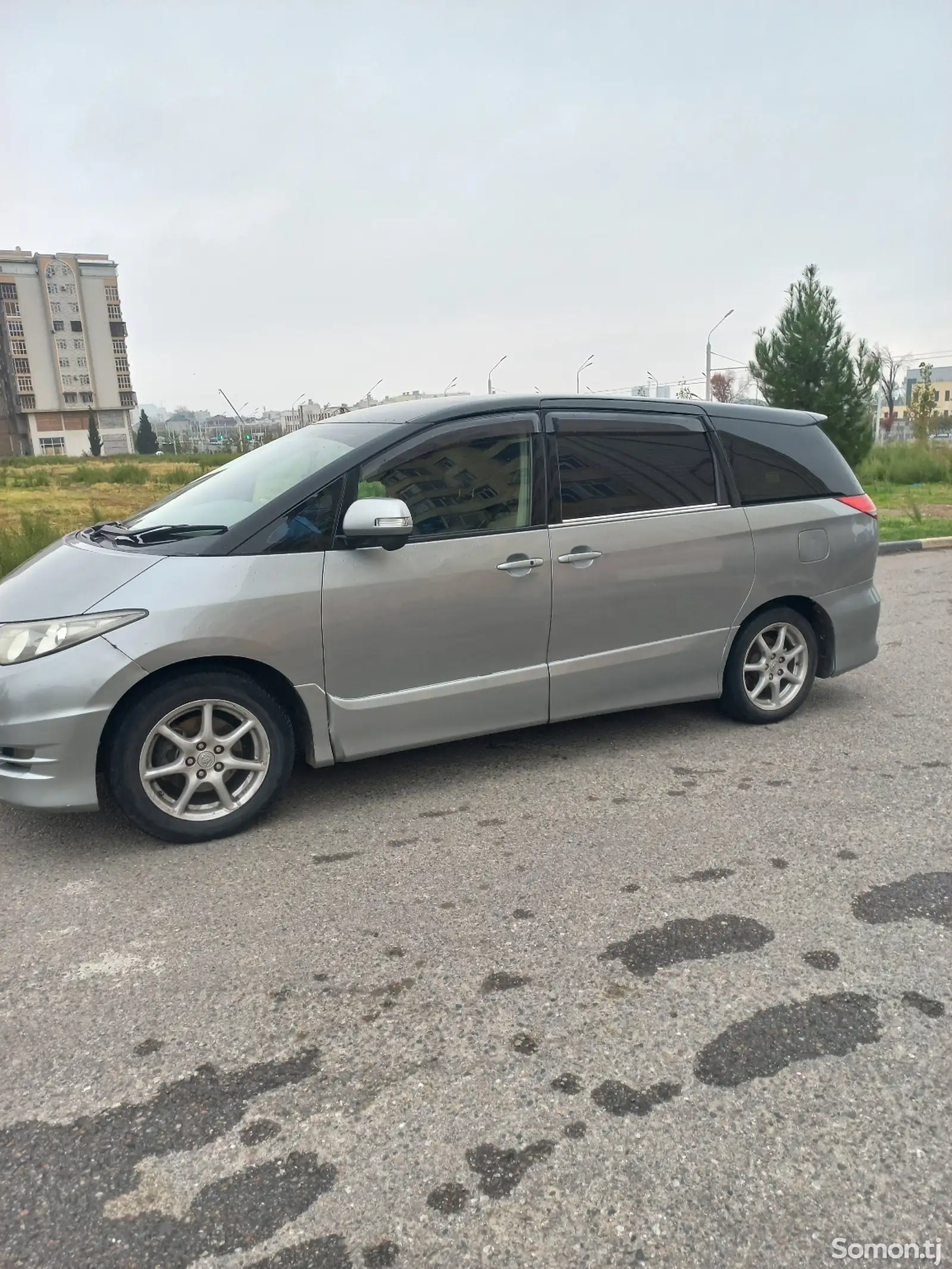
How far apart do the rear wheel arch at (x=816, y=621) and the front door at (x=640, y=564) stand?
0.16 m

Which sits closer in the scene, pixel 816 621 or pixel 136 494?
pixel 816 621

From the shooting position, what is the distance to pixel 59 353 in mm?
111375

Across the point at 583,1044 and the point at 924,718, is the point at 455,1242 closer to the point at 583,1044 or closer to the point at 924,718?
the point at 583,1044

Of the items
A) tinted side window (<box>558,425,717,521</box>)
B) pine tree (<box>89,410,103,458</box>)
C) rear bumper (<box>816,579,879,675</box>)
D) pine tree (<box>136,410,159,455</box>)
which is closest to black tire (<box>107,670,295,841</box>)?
tinted side window (<box>558,425,717,521</box>)

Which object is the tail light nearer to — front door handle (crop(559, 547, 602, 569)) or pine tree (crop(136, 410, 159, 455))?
front door handle (crop(559, 547, 602, 569))

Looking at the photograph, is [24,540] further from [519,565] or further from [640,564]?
[640,564]

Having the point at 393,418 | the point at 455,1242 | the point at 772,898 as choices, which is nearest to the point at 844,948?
the point at 772,898

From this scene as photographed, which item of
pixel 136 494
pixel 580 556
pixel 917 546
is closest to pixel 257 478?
pixel 580 556

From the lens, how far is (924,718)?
5.28m

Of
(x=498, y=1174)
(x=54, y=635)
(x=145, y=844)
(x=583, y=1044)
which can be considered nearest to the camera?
(x=498, y=1174)

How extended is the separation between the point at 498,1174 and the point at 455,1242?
0.66 ft

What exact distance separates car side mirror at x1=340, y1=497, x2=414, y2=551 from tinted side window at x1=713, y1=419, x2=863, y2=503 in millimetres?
2073

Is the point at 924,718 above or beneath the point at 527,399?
beneath

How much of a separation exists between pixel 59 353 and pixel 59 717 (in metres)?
123
